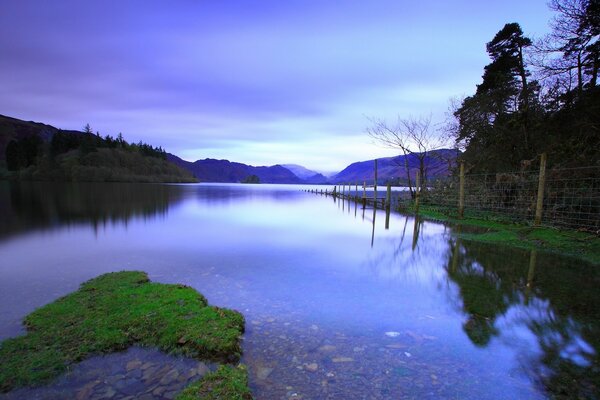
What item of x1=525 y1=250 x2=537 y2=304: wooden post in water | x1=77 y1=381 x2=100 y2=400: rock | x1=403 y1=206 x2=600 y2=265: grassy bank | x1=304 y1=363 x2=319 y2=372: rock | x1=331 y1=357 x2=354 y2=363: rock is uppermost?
x1=403 y1=206 x2=600 y2=265: grassy bank

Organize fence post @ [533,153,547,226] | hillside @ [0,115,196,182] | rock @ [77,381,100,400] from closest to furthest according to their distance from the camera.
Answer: rock @ [77,381,100,400] → fence post @ [533,153,547,226] → hillside @ [0,115,196,182]

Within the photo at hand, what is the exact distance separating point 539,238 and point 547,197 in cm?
240

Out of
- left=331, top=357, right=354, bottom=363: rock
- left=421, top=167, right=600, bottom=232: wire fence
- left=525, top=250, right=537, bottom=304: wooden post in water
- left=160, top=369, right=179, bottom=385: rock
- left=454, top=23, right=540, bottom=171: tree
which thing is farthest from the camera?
left=454, top=23, right=540, bottom=171: tree

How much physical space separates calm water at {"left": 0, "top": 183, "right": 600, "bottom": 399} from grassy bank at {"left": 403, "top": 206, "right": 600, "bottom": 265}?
2.60 feet

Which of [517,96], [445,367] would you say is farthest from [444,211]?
[445,367]

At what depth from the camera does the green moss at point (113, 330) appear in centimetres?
355

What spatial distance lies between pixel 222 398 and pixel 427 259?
24.0 ft

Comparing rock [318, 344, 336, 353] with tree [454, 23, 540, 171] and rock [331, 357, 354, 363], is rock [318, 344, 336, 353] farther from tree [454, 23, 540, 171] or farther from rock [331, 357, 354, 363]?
tree [454, 23, 540, 171]

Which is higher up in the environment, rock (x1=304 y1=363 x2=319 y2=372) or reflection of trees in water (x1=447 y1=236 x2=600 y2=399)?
reflection of trees in water (x1=447 y1=236 x2=600 y2=399)

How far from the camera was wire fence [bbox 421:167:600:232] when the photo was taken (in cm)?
1069

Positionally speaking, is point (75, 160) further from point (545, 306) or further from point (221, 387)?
point (545, 306)

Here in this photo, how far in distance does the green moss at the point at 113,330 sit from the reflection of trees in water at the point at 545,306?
3.37 m

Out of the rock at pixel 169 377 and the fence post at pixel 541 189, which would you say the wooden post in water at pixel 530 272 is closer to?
the fence post at pixel 541 189

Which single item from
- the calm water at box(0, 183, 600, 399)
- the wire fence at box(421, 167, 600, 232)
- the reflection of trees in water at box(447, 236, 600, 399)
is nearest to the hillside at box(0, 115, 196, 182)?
the calm water at box(0, 183, 600, 399)
